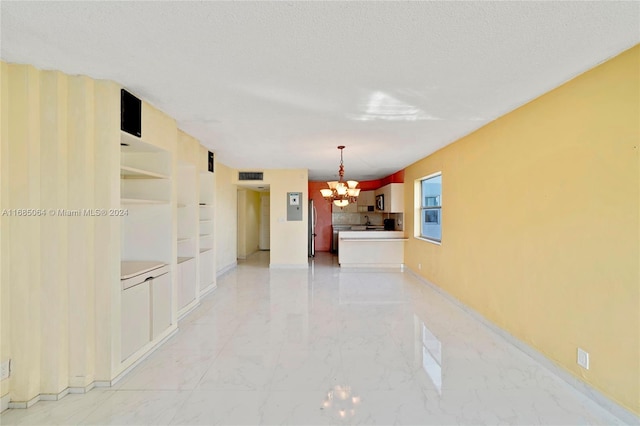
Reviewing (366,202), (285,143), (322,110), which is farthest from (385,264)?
(322,110)

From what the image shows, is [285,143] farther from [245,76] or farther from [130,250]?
[130,250]

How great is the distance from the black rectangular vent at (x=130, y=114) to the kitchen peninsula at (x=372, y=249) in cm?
521

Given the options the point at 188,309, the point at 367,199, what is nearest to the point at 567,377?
the point at 188,309

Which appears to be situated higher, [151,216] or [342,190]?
[342,190]

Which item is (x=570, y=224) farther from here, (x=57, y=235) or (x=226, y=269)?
(x=226, y=269)

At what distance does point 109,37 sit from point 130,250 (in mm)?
2308

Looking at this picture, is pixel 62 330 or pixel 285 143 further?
pixel 285 143

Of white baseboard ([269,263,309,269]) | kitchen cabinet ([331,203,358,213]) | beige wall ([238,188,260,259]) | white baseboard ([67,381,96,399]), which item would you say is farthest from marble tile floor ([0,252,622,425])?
kitchen cabinet ([331,203,358,213])

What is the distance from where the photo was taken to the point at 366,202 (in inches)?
376

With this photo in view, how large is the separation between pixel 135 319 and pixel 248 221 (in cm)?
641

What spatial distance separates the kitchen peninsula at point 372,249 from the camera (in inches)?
274

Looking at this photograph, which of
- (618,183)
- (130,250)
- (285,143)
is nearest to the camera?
(618,183)

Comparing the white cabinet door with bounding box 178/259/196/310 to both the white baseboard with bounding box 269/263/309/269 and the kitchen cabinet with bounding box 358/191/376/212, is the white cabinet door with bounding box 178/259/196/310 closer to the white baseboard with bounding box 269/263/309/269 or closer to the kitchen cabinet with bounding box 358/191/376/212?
the white baseboard with bounding box 269/263/309/269

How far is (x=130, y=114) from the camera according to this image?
252cm
